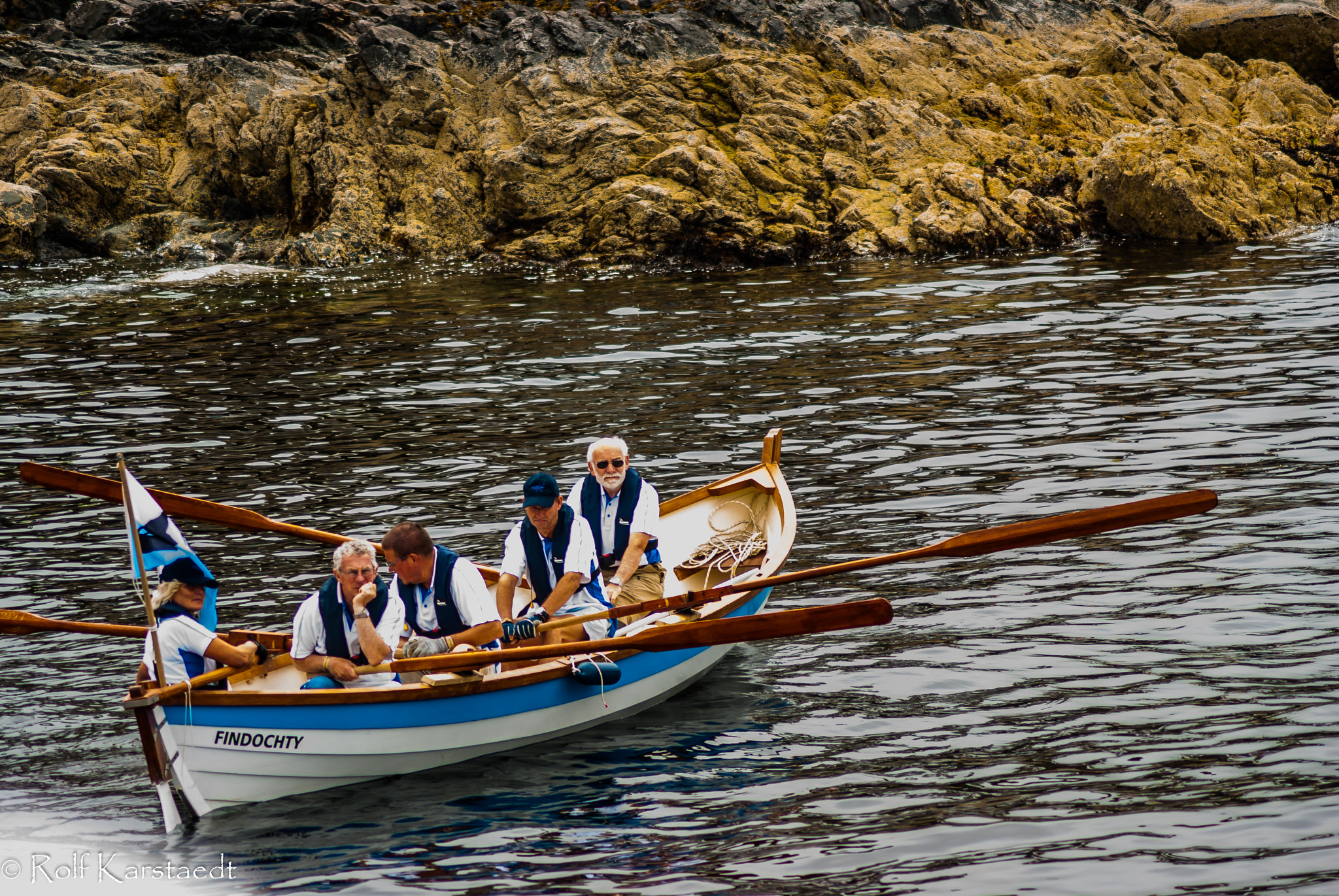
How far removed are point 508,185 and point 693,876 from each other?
27.0 m

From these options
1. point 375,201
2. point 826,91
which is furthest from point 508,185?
point 826,91

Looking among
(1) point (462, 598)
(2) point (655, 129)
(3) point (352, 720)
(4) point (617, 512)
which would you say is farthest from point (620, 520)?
(2) point (655, 129)

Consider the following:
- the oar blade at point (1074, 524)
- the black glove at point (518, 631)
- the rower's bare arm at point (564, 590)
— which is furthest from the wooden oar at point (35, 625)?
the oar blade at point (1074, 524)

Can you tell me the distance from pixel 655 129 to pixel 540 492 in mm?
24691

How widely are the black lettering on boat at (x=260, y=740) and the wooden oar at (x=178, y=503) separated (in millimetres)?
1793

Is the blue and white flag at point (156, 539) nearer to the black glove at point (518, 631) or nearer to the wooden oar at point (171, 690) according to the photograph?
the wooden oar at point (171, 690)

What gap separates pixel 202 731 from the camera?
24.6 ft

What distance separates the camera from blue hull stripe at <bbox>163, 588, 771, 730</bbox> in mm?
7492

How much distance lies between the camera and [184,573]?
310 inches

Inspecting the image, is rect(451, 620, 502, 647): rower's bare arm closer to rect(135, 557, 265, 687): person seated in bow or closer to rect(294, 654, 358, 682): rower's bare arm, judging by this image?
rect(294, 654, 358, 682): rower's bare arm

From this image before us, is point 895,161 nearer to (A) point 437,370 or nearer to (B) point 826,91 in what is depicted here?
(B) point 826,91

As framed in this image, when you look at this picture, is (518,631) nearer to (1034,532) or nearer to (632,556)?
(632,556)

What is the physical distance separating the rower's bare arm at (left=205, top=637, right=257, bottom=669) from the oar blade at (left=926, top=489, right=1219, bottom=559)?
492cm
